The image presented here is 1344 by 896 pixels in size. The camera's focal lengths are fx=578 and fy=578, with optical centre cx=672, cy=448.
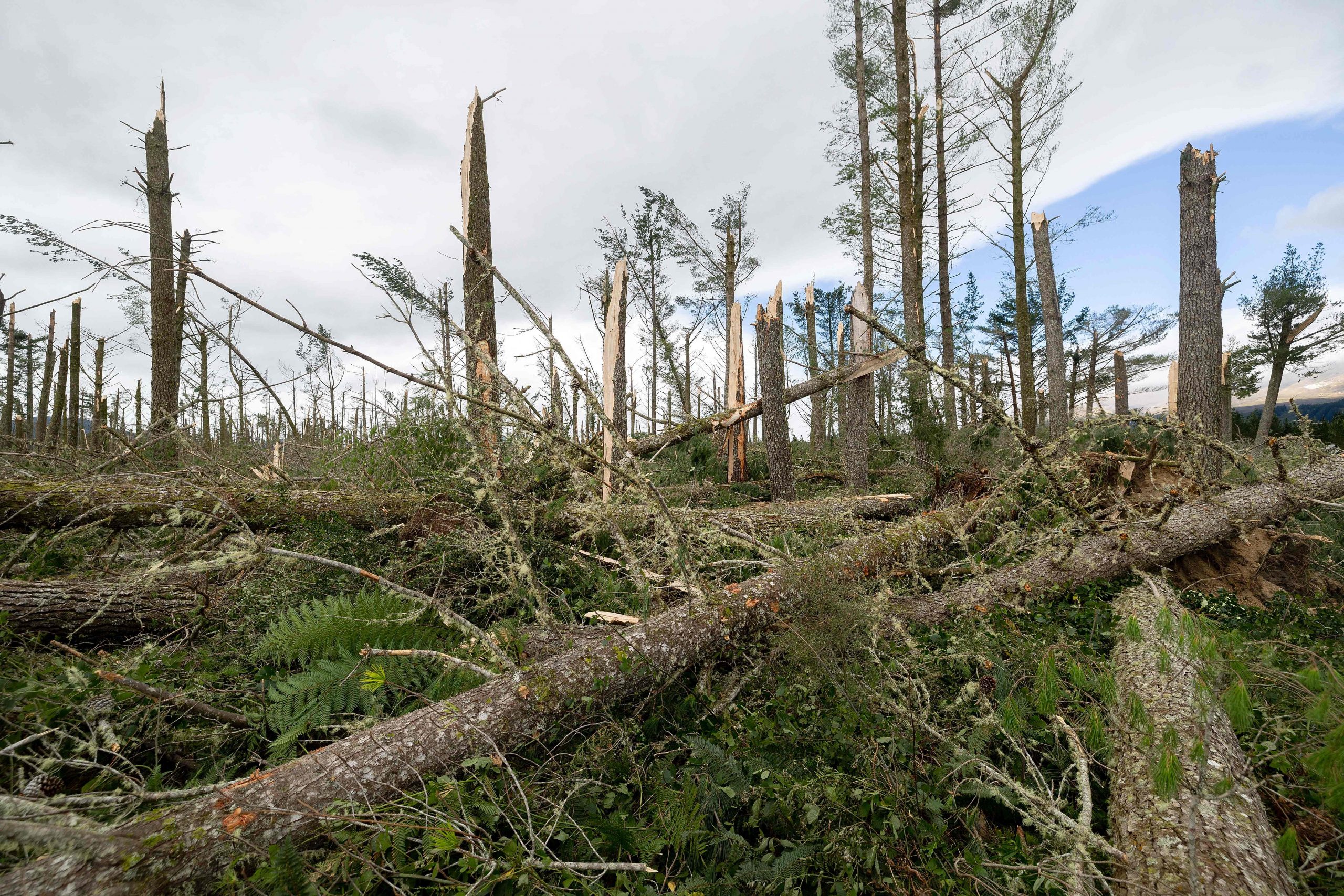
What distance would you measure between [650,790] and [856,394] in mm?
6571

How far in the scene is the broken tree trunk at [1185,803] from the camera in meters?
1.51

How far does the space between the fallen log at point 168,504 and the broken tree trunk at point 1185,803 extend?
4.03m

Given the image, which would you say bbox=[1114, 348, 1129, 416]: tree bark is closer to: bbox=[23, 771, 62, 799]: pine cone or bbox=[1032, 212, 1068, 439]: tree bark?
bbox=[1032, 212, 1068, 439]: tree bark

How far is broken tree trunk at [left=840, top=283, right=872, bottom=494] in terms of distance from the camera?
792 centimetres

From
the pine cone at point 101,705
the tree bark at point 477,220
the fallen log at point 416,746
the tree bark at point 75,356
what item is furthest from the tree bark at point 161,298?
the fallen log at point 416,746

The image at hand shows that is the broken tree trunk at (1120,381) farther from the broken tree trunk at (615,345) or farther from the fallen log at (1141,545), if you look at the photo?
the broken tree trunk at (615,345)

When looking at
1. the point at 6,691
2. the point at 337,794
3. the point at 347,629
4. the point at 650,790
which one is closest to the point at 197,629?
the point at 6,691

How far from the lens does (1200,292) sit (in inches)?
256

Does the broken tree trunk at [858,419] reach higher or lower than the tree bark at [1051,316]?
lower

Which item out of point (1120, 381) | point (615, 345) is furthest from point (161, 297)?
point (1120, 381)

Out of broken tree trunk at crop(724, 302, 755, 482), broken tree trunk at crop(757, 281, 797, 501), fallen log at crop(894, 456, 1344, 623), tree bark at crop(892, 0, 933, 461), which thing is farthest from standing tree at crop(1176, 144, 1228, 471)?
broken tree trunk at crop(724, 302, 755, 482)

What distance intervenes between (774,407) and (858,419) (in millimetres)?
1272

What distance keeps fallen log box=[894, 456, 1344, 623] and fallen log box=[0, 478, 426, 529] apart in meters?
3.59

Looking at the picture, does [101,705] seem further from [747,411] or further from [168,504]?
[747,411]
